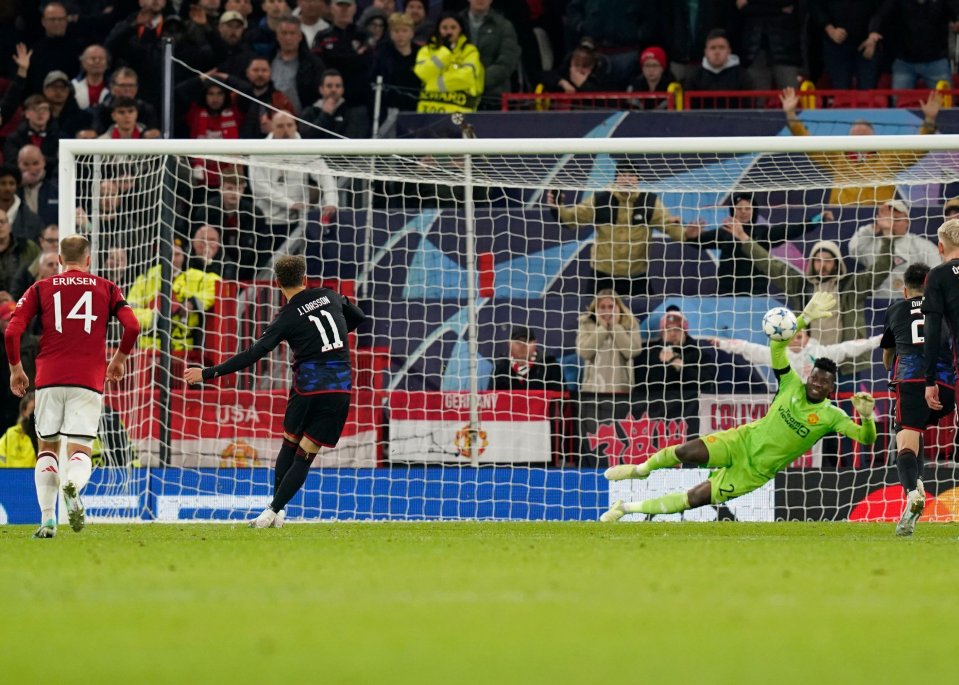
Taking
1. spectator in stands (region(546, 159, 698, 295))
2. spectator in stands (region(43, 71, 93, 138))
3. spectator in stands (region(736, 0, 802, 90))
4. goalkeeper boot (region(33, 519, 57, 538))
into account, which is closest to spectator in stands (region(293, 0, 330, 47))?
spectator in stands (region(43, 71, 93, 138))

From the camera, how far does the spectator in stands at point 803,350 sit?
13562mm

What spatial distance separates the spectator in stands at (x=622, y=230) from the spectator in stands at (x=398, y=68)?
2999mm

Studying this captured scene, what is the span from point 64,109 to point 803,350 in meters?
9.12

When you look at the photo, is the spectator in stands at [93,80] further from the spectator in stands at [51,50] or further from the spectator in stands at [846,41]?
the spectator in stands at [846,41]

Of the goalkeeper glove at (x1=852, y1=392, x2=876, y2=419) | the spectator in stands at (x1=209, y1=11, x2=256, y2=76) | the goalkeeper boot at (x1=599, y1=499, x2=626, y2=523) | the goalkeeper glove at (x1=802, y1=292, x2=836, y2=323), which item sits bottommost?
the goalkeeper boot at (x1=599, y1=499, x2=626, y2=523)

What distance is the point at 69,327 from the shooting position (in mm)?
9914

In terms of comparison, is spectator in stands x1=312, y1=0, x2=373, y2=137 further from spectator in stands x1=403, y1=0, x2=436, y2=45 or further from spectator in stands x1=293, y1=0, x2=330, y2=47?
spectator in stands x1=403, y1=0, x2=436, y2=45

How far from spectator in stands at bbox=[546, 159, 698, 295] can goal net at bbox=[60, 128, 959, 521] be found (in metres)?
0.04

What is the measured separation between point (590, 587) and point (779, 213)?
9954 millimetres

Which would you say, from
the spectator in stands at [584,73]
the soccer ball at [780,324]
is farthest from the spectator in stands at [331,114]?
the soccer ball at [780,324]

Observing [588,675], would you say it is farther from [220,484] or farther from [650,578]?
[220,484]

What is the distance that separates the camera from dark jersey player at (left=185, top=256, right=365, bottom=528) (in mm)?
10523

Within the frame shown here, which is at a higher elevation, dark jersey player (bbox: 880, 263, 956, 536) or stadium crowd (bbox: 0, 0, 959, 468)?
stadium crowd (bbox: 0, 0, 959, 468)

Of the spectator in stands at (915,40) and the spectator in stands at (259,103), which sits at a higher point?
the spectator in stands at (915,40)
